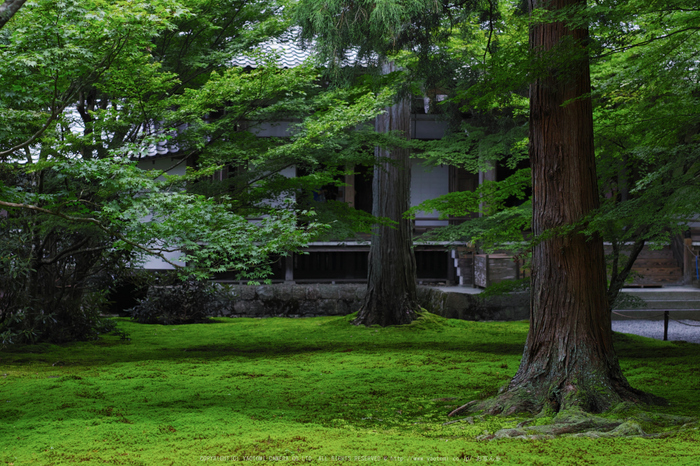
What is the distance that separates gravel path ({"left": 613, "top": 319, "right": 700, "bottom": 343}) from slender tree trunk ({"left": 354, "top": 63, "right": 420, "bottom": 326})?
3.94m

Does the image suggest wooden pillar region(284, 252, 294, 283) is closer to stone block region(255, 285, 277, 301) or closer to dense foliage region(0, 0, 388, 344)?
stone block region(255, 285, 277, 301)

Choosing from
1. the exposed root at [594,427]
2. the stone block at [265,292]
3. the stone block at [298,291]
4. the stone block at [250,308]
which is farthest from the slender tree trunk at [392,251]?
the exposed root at [594,427]

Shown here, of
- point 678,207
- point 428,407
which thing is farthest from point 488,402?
point 678,207

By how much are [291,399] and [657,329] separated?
8751 millimetres

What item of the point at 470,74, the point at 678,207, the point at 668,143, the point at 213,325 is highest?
the point at 470,74

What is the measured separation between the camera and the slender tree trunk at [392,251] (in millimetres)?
11086

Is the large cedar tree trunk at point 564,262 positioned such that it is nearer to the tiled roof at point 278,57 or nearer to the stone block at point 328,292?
the tiled roof at point 278,57

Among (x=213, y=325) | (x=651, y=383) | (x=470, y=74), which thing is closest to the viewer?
(x=651, y=383)

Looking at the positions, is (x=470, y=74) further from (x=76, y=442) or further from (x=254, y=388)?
(x=76, y=442)

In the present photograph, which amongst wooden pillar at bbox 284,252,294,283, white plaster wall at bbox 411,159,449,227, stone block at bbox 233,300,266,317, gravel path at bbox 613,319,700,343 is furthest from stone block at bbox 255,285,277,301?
gravel path at bbox 613,319,700,343

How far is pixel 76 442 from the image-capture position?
377cm

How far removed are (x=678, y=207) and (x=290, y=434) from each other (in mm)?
2934

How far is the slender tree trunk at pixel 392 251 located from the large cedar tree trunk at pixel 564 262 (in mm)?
6324

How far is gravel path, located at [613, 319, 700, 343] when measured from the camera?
33.8 ft
